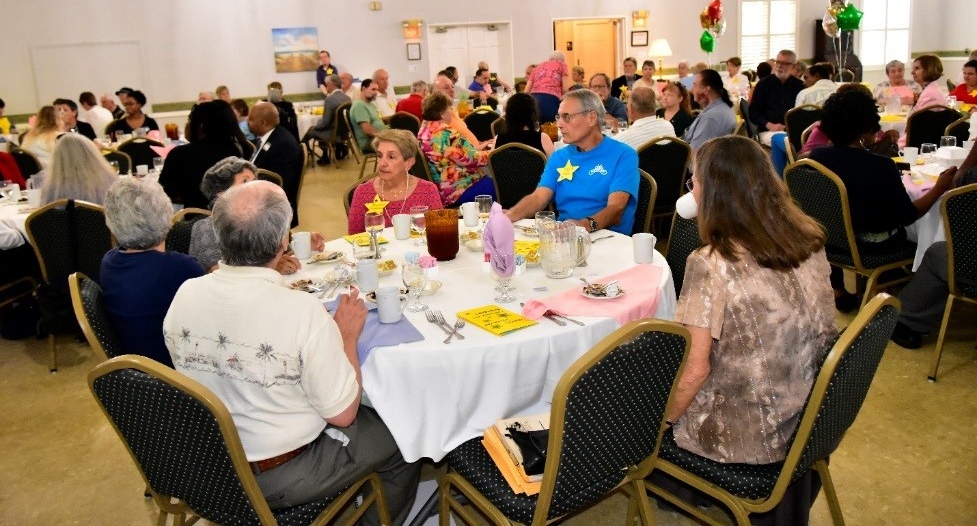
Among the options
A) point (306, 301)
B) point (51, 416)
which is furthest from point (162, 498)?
point (51, 416)

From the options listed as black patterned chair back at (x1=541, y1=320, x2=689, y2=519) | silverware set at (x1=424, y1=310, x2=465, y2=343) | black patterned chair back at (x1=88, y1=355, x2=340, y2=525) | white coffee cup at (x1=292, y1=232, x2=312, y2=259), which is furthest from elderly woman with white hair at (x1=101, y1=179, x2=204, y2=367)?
black patterned chair back at (x1=541, y1=320, x2=689, y2=519)

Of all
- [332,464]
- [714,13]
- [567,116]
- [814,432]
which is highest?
[714,13]

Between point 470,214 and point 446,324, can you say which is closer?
point 446,324

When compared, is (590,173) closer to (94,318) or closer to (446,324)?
(446,324)

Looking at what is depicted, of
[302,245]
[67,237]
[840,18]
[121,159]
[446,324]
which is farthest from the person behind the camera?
[840,18]

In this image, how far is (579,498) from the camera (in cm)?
187

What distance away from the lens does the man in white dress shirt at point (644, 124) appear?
5.41 meters

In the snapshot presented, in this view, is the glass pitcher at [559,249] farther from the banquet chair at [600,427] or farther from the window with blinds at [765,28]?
the window with blinds at [765,28]

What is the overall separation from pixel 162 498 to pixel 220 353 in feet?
1.57

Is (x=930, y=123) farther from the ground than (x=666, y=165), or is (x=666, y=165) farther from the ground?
(x=930, y=123)

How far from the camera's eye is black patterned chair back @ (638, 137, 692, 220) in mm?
4926

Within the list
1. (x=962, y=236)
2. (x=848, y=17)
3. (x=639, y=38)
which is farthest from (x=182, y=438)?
(x=639, y=38)

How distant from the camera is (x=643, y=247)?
2.68 meters

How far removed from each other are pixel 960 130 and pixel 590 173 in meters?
3.03
